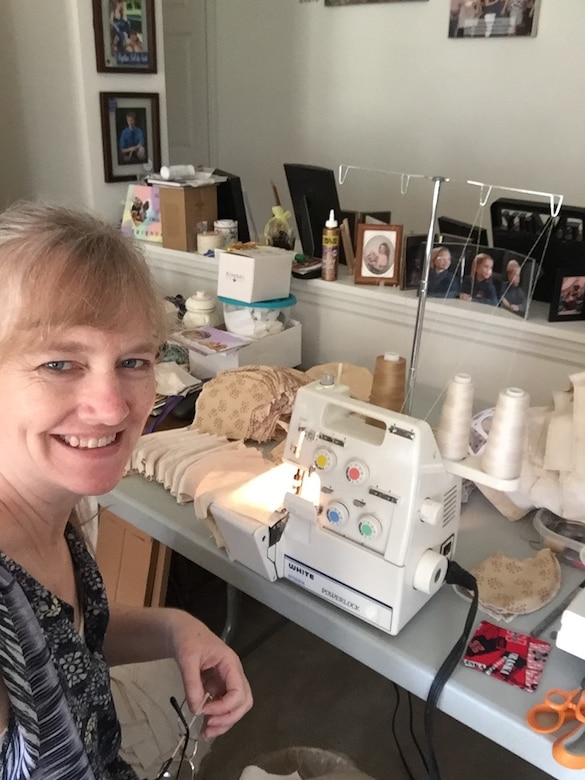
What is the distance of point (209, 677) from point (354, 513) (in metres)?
0.32

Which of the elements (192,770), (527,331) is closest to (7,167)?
(527,331)

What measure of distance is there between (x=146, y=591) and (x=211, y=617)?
0.45 m

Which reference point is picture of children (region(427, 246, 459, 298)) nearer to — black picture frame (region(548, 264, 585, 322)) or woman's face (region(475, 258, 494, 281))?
woman's face (region(475, 258, 494, 281))

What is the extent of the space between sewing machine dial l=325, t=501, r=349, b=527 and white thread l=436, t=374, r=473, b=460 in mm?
160

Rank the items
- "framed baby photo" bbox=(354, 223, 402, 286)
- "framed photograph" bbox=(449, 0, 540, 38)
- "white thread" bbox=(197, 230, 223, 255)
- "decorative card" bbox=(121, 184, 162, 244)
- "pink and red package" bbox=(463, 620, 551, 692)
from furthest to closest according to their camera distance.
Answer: "framed photograph" bbox=(449, 0, 540, 38), "decorative card" bbox=(121, 184, 162, 244), "white thread" bbox=(197, 230, 223, 255), "framed baby photo" bbox=(354, 223, 402, 286), "pink and red package" bbox=(463, 620, 551, 692)

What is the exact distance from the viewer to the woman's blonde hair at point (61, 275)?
70cm

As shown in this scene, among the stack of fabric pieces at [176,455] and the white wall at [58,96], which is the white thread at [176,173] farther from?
the stack of fabric pieces at [176,455]

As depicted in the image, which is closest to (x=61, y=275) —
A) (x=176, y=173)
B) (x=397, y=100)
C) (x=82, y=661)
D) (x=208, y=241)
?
(x=82, y=661)

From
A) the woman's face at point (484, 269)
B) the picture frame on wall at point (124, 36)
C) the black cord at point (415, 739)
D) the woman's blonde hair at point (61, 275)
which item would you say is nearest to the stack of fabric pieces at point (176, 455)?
the woman's blonde hair at point (61, 275)

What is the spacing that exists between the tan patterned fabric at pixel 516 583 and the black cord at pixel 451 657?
36mm

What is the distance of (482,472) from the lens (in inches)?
37.8

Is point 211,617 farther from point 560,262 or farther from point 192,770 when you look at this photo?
point 560,262

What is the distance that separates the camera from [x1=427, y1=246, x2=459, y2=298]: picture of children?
1521 mm

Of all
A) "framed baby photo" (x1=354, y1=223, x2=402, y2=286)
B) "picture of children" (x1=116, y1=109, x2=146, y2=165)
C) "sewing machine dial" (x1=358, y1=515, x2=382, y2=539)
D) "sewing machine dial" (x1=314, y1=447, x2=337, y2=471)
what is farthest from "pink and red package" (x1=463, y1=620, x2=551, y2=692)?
"picture of children" (x1=116, y1=109, x2=146, y2=165)
